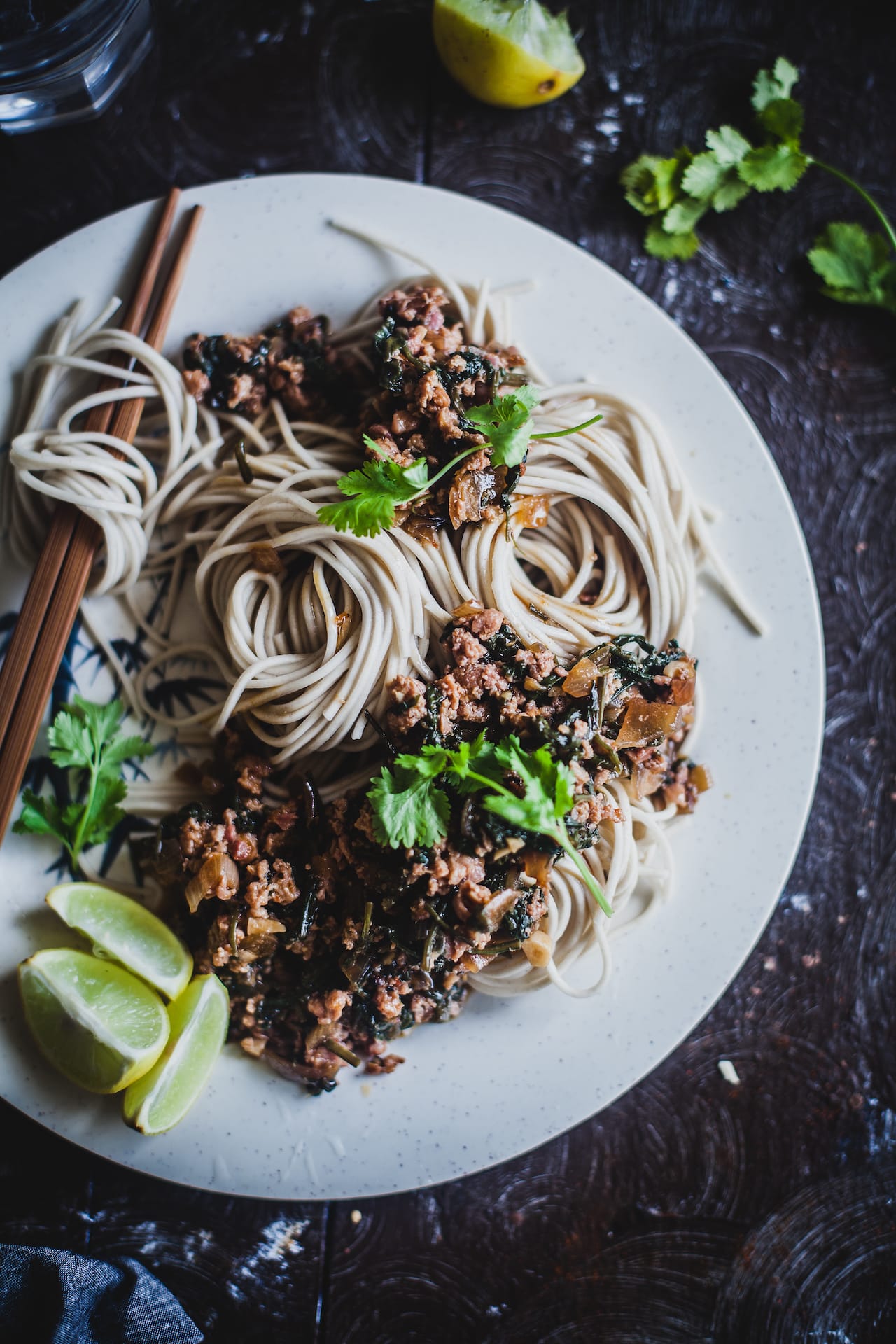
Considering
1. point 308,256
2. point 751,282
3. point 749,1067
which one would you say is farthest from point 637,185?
point 749,1067

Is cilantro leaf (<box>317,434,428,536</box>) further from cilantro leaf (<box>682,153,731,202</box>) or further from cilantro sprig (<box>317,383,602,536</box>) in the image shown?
cilantro leaf (<box>682,153,731,202</box>)

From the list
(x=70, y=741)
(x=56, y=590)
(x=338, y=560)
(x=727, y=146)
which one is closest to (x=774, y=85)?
(x=727, y=146)

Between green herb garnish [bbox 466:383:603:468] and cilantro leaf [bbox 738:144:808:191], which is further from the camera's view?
cilantro leaf [bbox 738:144:808:191]

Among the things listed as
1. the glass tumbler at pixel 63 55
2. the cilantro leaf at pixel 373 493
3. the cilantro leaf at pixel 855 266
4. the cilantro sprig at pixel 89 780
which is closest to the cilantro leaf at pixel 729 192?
the cilantro leaf at pixel 855 266

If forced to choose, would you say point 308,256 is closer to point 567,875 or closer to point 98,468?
point 98,468

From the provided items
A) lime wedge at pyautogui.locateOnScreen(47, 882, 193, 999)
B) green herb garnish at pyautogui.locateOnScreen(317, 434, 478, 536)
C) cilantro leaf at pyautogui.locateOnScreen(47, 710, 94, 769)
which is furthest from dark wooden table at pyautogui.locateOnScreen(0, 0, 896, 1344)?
green herb garnish at pyautogui.locateOnScreen(317, 434, 478, 536)

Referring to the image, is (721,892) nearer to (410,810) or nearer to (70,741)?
(410,810)

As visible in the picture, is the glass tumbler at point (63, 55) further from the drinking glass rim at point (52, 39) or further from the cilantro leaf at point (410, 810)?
the cilantro leaf at point (410, 810)
